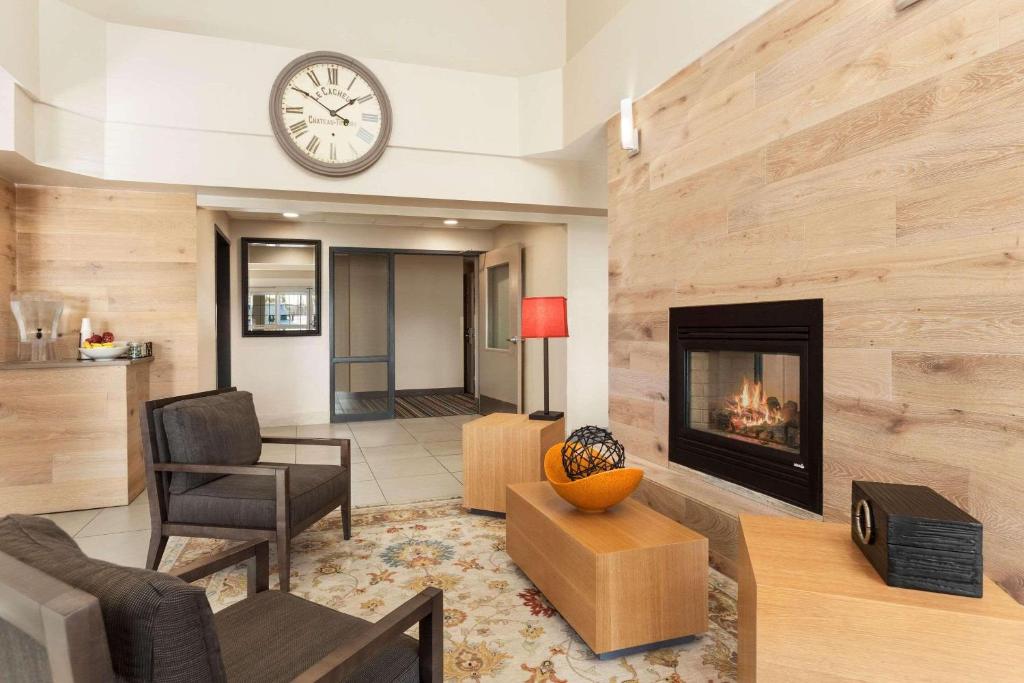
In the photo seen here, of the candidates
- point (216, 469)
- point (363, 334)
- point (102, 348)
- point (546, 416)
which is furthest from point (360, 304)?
point (216, 469)

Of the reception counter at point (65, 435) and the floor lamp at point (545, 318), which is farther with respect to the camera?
the floor lamp at point (545, 318)

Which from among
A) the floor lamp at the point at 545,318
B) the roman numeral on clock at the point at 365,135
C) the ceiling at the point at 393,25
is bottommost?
the floor lamp at the point at 545,318

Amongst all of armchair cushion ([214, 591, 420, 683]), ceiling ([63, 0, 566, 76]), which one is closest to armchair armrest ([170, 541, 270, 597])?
armchair cushion ([214, 591, 420, 683])

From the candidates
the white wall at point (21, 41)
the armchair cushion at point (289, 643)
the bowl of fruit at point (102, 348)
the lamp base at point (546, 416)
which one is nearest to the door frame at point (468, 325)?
the lamp base at point (546, 416)

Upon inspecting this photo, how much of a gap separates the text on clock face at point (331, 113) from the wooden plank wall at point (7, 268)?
182cm

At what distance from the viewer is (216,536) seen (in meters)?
2.51

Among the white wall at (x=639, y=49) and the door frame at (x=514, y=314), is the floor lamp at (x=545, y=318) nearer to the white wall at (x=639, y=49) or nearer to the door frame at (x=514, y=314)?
the white wall at (x=639, y=49)

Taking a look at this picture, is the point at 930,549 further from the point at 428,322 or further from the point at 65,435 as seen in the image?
the point at 428,322

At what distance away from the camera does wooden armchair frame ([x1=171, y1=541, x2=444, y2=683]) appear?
1119 mm

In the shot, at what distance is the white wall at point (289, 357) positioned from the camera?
6.43 meters

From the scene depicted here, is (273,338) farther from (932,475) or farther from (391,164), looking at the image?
(932,475)

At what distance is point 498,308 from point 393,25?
12.4 feet

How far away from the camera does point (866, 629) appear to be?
117 cm

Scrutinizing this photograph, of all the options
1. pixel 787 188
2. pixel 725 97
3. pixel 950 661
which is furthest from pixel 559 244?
pixel 950 661
